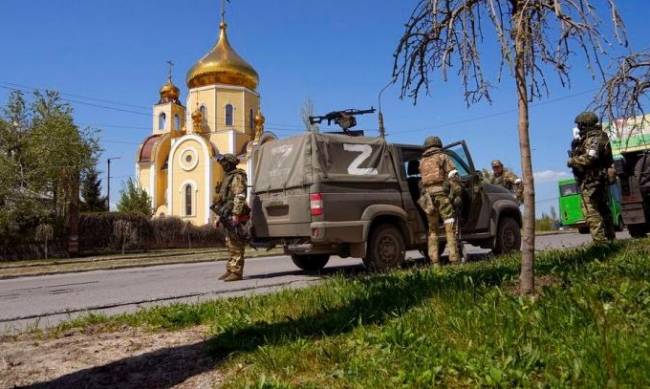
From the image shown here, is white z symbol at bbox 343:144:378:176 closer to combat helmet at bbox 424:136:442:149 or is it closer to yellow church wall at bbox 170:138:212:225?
combat helmet at bbox 424:136:442:149

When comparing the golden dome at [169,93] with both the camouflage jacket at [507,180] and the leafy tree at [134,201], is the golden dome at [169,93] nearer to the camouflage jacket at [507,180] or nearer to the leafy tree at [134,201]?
the leafy tree at [134,201]

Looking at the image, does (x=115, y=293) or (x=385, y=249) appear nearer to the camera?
(x=385, y=249)

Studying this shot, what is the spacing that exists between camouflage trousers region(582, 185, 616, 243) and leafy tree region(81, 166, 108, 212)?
2385 cm

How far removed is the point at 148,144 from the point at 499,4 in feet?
176

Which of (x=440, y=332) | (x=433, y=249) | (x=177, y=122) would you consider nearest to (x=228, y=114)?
(x=177, y=122)

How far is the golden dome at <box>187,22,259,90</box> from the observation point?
47750 mm

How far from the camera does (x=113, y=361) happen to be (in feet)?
12.6

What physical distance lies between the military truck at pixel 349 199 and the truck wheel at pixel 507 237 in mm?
257

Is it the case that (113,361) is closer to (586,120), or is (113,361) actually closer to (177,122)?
(586,120)

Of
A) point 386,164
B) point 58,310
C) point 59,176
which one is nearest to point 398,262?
point 386,164

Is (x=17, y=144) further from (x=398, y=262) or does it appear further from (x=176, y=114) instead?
(x=176, y=114)

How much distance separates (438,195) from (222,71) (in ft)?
140

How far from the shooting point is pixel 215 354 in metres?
3.75

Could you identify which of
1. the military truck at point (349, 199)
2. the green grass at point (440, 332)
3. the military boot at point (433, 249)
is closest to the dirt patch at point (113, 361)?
the green grass at point (440, 332)
